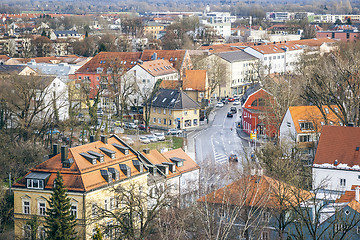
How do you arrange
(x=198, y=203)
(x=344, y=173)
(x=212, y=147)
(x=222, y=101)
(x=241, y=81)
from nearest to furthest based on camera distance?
(x=198, y=203) < (x=344, y=173) < (x=212, y=147) < (x=222, y=101) < (x=241, y=81)

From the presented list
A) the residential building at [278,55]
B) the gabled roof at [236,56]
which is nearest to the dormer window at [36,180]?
the gabled roof at [236,56]

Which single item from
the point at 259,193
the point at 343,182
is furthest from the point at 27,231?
the point at 343,182

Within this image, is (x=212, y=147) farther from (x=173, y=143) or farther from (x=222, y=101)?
(x=222, y=101)

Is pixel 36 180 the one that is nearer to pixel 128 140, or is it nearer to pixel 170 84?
pixel 128 140

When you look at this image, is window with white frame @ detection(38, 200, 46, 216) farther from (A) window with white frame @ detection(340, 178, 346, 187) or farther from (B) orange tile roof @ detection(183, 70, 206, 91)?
(B) orange tile roof @ detection(183, 70, 206, 91)

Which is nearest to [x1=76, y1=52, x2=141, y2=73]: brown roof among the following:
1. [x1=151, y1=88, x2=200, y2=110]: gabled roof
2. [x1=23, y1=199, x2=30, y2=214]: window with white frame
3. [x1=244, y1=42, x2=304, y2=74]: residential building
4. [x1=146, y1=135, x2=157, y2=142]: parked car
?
[x1=151, y1=88, x2=200, y2=110]: gabled roof

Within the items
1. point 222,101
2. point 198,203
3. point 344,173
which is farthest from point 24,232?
point 222,101
